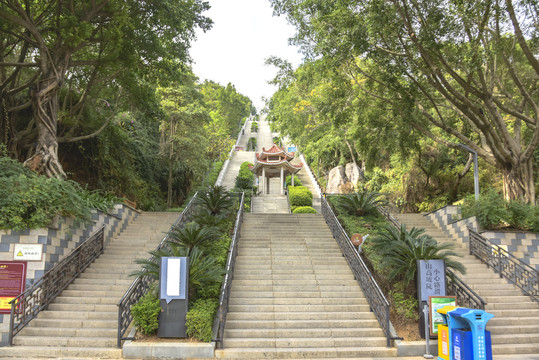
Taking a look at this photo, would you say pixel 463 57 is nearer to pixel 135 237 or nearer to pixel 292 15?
pixel 292 15

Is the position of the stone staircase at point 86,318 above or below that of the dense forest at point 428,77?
below

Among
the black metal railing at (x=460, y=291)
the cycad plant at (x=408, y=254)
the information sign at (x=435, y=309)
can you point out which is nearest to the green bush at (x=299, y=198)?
the cycad plant at (x=408, y=254)

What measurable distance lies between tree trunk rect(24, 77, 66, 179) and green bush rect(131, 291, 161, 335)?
623 centimetres

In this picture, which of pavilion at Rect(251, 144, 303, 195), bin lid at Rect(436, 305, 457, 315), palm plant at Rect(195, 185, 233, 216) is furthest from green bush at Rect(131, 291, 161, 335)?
pavilion at Rect(251, 144, 303, 195)

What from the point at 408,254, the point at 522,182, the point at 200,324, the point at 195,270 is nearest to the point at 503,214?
the point at 522,182

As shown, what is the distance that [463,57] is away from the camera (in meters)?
11.1

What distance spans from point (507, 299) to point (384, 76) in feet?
25.5

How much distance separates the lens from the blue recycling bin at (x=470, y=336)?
6.10m

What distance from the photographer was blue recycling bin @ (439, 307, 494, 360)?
20.0 feet

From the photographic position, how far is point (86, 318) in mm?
8523

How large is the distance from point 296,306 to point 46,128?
9558 mm

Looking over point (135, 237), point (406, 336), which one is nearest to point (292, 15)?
point (135, 237)

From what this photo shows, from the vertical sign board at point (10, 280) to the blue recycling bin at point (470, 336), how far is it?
880 cm

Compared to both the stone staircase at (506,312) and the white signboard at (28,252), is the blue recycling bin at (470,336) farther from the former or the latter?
the white signboard at (28,252)
